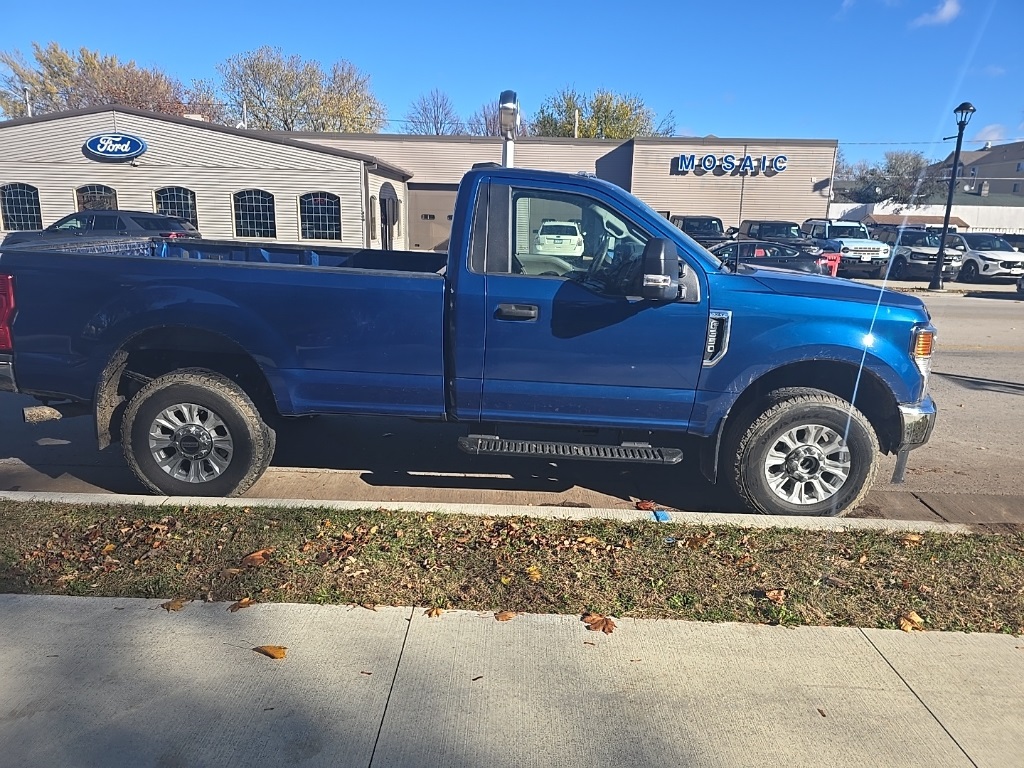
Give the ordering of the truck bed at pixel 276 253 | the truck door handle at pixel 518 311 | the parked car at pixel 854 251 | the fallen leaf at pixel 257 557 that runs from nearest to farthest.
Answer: the fallen leaf at pixel 257 557
the truck door handle at pixel 518 311
the truck bed at pixel 276 253
the parked car at pixel 854 251

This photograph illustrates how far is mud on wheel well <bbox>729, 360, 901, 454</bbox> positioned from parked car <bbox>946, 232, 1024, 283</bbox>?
78.9 ft

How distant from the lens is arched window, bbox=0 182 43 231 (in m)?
25.3

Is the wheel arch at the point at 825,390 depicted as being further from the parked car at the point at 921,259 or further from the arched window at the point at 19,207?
the arched window at the point at 19,207

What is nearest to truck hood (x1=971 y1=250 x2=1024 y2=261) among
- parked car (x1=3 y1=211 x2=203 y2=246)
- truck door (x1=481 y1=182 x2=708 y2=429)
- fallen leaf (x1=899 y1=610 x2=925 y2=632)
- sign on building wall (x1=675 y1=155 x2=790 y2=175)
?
sign on building wall (x1=675 y1=155 x2=790 y2=175)

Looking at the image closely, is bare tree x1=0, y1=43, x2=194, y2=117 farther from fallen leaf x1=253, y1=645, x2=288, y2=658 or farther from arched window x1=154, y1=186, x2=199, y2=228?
fallen leaf x1=253, y1=645, x2=288, y2=658

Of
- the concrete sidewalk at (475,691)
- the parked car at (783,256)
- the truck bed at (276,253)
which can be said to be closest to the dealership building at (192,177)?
the parked car at (783,256)

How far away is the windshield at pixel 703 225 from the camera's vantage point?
2642 cm

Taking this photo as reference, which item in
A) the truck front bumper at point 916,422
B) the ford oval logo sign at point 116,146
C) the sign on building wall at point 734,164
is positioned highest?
the sign on building wall at point 734,164

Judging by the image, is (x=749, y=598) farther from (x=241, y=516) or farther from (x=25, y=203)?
(x=25, y=203)

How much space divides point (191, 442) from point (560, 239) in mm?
2672

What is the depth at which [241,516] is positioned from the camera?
4.34 m

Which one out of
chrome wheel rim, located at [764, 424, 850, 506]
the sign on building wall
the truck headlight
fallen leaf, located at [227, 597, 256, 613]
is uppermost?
the sign on building wall

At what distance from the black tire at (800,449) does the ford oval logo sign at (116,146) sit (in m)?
25.8

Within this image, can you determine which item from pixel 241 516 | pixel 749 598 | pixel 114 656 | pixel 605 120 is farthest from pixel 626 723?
pixel 605 120
